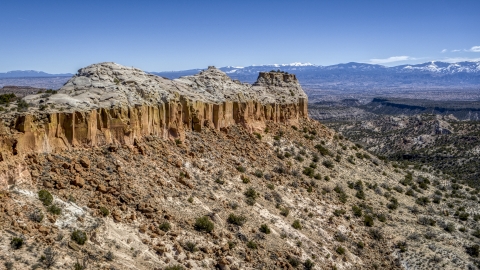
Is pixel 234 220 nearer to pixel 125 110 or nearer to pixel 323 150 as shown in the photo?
pixel 125 110

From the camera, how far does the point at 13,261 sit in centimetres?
1159

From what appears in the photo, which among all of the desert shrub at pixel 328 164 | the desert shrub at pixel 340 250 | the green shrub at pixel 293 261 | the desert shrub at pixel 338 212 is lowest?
the desert shrub at pixel 340 250

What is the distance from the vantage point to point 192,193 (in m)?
20.3

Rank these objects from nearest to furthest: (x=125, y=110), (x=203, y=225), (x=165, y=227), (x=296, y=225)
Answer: (x=165, y=227) < (x=203, y=225) < (x=125, y=110) < (x=296, y=225)

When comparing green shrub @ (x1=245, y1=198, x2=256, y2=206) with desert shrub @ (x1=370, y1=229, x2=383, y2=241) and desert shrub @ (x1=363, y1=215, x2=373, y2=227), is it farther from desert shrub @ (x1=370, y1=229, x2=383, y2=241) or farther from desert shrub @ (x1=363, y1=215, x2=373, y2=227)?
desert shrub @ (x1=363, y1=215, x2=373, y2=227)

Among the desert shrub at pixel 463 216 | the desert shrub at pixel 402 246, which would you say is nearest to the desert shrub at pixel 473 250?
the desert shrub at pixel 402 246

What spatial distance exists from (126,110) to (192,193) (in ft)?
18.4

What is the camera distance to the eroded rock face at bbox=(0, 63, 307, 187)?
54.9 feet

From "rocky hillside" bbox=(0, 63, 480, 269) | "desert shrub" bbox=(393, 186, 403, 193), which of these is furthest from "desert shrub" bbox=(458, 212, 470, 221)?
"desert shrub" bbox=(393, 186, 403, 193)

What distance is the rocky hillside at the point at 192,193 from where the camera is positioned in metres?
14.6

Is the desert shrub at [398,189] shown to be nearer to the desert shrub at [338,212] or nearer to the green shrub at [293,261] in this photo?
the desert shrub at [338,212]

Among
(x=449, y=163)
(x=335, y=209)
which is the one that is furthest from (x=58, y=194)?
(x=449, y=163)

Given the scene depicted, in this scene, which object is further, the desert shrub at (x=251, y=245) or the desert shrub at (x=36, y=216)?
the desert shrub at (x=251, y=245)

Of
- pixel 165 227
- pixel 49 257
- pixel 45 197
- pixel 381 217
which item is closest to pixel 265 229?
pixel 165 227
